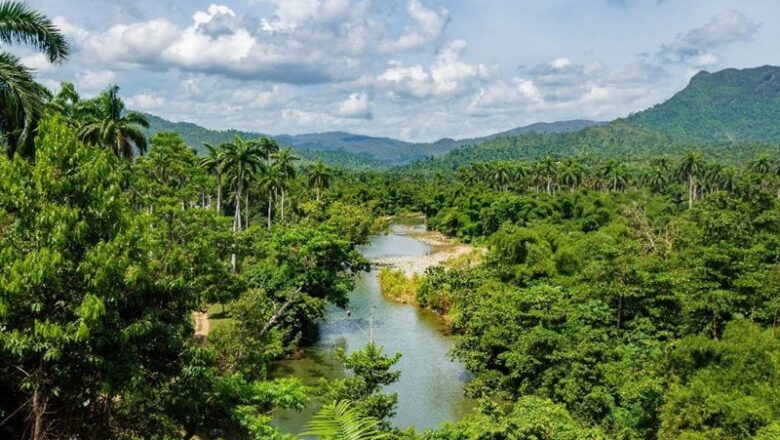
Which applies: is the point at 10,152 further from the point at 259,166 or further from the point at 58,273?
the point at 259,166

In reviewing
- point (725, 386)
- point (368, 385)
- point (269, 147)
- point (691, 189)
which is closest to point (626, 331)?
point (725, 386)

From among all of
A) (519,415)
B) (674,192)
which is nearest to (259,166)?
(519,415)

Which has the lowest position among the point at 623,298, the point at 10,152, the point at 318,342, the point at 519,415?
the point at 318,342

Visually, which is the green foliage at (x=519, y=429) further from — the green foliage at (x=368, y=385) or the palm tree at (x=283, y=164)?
the palm tree at (x=283, y=164)

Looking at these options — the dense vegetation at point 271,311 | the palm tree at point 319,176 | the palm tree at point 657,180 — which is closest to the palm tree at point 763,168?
the palm tree at point 657,180

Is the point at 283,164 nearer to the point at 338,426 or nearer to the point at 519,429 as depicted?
the point at 519,429

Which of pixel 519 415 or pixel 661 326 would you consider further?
pixel 661 326
